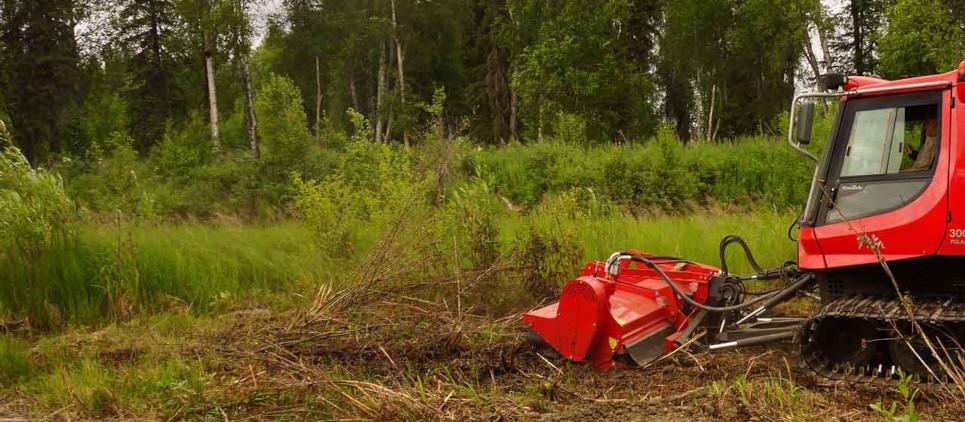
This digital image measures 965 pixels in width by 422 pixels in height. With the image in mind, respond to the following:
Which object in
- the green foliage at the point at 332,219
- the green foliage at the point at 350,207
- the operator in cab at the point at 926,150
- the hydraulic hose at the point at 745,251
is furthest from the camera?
the green foliage at the point at 332,219

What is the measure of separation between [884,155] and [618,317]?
6.84 feet

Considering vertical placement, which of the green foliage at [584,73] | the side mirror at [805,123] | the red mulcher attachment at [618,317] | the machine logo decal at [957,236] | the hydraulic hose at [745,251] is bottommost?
the red mulcher attachment at [618,317]

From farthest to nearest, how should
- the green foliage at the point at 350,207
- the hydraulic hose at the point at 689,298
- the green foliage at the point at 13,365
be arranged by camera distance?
the green foliage at the point at 350,207 < the green foliage at the point at 13,365 < the hydraulic hose at the point at 689,298

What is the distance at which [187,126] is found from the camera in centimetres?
2641

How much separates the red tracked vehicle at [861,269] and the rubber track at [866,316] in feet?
0.04

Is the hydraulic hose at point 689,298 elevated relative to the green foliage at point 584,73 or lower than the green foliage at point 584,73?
lower

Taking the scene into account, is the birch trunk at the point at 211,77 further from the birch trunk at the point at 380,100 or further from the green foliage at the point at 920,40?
the green foliage at the point at 920,40

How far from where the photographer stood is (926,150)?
523 centimetres

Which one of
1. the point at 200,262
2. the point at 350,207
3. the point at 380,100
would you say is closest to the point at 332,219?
the point at 350,207

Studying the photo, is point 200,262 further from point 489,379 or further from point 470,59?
point 470,59

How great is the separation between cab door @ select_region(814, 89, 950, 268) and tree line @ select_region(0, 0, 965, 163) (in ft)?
38.4

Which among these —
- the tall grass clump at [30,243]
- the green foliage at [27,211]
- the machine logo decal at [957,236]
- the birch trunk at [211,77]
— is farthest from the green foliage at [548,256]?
the birch trunk at [211,77]

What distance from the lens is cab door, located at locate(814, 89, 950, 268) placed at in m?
4.98

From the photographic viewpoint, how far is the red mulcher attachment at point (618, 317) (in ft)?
19.0
